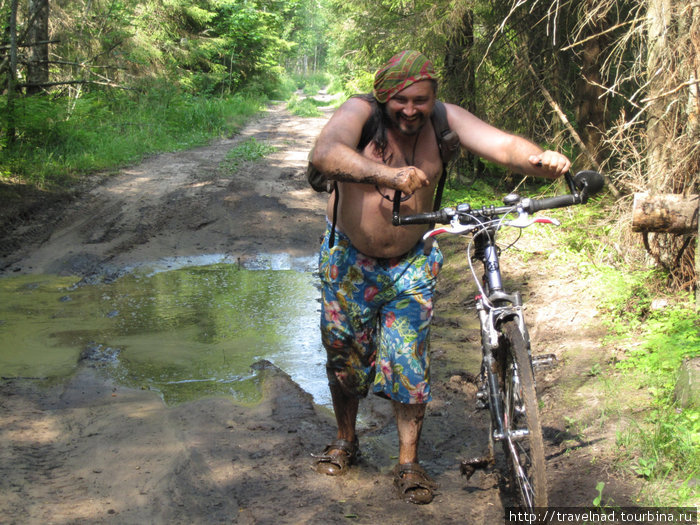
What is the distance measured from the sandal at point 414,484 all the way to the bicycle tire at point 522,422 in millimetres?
455

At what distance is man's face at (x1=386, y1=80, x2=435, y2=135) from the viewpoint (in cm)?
296

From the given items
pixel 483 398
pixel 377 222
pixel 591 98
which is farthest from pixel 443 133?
pixel 591 98

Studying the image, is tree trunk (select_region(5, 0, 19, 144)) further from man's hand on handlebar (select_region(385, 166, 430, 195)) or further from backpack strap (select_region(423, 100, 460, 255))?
man's hand on handlebar (select_region(385, 166, 430, 195))

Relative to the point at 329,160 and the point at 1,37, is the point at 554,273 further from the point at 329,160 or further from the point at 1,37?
the point at 1,37

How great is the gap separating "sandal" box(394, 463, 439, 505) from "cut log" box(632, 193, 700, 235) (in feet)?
8.19

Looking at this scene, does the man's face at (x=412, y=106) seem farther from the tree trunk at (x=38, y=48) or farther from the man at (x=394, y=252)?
the tree trunk at (x=38, y=48)

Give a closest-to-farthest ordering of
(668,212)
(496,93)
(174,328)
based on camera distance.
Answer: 1. (668,212)
2. (174,328)
3. (496,93)

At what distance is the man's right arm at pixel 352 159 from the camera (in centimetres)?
259

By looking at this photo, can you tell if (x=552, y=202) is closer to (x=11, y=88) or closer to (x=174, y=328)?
(x=174, y=328)

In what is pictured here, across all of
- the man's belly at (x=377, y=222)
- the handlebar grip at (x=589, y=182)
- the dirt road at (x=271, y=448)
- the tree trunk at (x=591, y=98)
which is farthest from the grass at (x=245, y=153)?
the handlebar grip at (x=589, y=182)

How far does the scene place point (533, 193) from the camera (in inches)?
361

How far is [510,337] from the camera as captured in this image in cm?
277

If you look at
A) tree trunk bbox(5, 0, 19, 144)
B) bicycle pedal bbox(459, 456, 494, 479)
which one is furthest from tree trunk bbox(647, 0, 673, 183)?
tree trunk bbox(5, 0, 19, 144)

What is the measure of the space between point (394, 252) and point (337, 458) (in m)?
1.13
